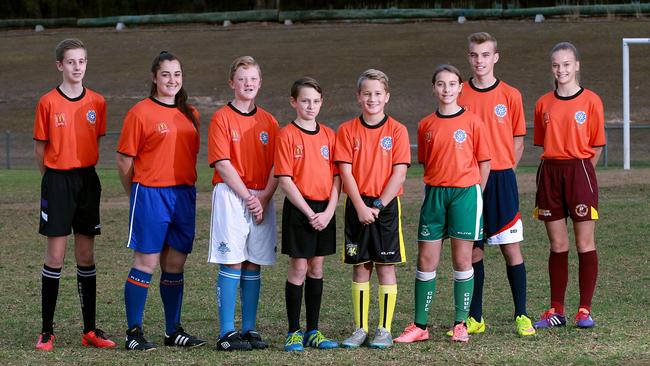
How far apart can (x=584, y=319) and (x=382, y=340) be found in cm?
155

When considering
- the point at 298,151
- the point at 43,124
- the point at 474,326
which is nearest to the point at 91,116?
the point at 43,124

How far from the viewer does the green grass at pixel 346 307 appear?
21.5ft

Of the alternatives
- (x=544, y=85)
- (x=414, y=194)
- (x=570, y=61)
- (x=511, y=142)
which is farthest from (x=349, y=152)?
(x=544, y=85)

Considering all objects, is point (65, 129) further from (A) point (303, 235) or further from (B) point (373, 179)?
→ (B) point (373, 179)

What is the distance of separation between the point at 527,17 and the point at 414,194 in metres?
27.5

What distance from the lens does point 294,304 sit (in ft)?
22.6

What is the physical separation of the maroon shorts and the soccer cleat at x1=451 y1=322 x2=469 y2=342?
1.13 meters

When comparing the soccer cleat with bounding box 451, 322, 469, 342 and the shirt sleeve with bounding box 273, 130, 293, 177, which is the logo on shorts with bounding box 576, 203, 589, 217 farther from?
the shirt sleeve with bounding box 273, 130, 293, 177

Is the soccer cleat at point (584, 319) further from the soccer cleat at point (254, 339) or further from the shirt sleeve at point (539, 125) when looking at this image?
the soccer cleat at point (254, 339)

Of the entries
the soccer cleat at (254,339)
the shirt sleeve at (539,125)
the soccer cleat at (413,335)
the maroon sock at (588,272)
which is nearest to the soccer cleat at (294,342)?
the soccer cleat at (254,339)

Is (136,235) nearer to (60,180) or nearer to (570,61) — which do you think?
(60,180)

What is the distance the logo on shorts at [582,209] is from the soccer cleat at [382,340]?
5.55 feet

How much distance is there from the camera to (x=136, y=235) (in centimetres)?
692

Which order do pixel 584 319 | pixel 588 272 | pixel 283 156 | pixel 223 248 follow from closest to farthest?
pixel 283 156 < pixel 223 248 < pixel 584 319 < pixel 588 272
